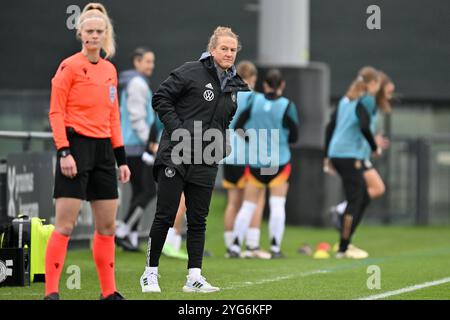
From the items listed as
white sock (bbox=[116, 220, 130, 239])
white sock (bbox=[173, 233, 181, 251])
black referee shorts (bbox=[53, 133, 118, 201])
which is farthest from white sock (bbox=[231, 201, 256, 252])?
black referee shorts (bbox=[53, 133, 118, 201])

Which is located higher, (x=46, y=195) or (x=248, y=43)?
(x=248, y=43)

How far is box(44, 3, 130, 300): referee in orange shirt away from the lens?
28.5 feet

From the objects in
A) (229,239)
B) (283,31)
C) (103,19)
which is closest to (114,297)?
(103,19)

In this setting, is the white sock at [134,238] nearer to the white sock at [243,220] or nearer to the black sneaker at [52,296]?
the white sock at [243,220]

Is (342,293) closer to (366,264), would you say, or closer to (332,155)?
(366,264)

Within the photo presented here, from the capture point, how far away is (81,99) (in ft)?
28.8

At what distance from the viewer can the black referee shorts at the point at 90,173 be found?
342 inches

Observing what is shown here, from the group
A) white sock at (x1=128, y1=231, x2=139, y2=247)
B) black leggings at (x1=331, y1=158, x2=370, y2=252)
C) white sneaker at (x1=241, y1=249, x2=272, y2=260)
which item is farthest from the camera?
white sock at (x1=128, y1=231, x2=139, y2=247)

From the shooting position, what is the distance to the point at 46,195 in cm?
1391

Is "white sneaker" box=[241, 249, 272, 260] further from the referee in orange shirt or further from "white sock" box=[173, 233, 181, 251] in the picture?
the referee in orange shirt

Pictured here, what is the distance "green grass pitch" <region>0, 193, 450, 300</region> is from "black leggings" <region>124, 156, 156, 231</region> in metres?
0.53

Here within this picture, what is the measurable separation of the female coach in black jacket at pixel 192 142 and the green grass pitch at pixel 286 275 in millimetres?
369
